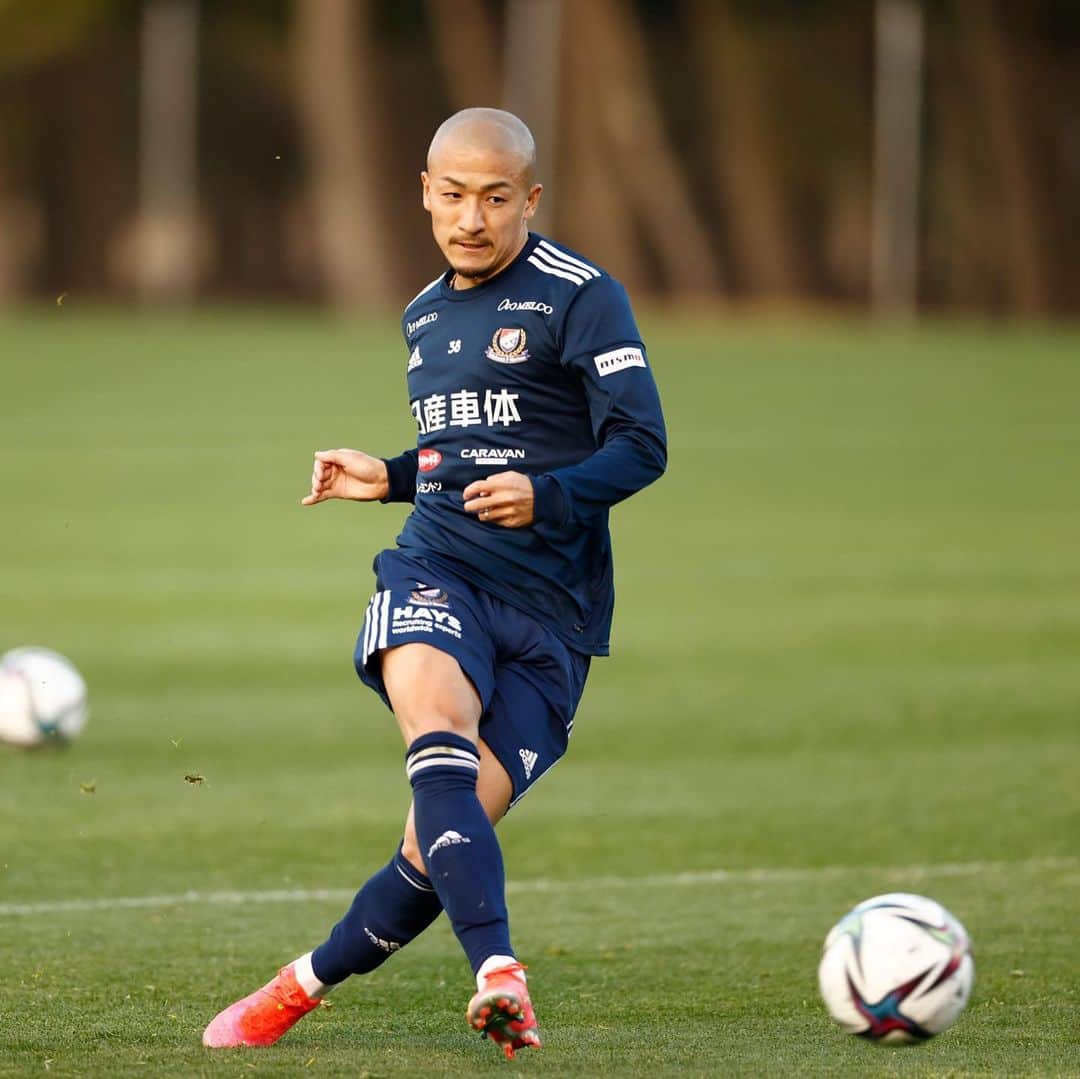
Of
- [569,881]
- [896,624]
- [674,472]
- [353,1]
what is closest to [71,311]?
[353,1]

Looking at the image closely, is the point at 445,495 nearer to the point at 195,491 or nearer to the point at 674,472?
the point at 195,491

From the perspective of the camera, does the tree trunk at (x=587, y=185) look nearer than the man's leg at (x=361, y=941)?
No

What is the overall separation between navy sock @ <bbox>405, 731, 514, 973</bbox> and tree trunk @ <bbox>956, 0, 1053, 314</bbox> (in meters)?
41.4

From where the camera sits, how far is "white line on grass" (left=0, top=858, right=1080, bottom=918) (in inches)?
287

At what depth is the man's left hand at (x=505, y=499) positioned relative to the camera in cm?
506

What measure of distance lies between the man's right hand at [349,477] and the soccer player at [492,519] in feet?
0.65

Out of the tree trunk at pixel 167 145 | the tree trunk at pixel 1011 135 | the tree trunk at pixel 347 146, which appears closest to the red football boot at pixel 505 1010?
the tree trunk at pixel 1011 135

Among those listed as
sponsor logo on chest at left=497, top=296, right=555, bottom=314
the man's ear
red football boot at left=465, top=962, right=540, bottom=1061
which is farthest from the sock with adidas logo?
the man's ear

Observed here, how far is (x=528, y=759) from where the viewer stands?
5.38 metres

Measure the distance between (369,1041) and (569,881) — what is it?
2333mm

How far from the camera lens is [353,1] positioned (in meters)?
45.2

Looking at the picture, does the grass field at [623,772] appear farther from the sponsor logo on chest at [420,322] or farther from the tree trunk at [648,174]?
the tree trunk at [648,174]

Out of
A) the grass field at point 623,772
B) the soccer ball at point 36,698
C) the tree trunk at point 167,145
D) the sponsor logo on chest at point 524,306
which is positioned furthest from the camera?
the tree trunk at point 167,145

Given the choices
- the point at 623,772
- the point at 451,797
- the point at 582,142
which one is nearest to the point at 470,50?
the point at 582,142
